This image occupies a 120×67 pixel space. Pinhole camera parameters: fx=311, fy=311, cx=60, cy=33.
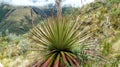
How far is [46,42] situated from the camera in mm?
8500

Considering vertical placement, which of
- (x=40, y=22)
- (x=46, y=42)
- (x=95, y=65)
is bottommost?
(x=95, y=65)

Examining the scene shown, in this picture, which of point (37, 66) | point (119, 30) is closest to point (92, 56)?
point (37, 66)

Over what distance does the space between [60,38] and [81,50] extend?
82 centimetres

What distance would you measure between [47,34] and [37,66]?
102 cm

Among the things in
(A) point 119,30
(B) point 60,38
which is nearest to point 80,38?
(B) point 60,38

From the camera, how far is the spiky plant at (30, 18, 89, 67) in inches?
318

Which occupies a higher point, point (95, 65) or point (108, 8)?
point (108, 8)

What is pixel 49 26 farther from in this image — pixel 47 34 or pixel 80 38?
pixel 80 38

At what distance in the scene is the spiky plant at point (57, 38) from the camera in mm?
8078

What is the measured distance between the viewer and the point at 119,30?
11773mm

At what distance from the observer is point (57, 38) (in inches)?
327

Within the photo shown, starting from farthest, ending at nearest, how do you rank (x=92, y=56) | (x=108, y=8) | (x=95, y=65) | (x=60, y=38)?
(x=108, y=8)
(x=60, y=38)
(x=92, y=56)
(x=95, y=65)

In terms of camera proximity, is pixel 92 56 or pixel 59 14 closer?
pixel 92 56

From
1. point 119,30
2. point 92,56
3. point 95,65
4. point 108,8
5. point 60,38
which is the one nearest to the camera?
point 95,65
